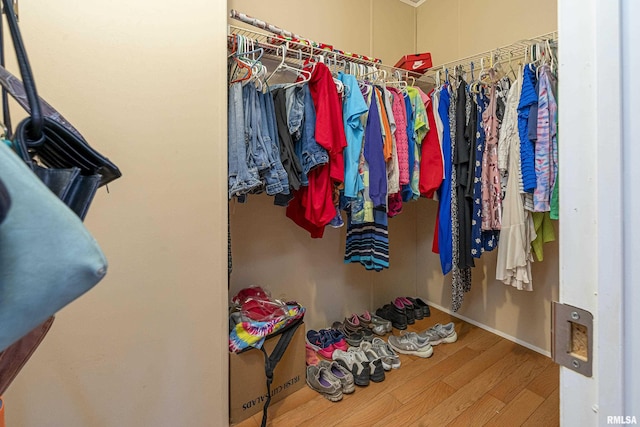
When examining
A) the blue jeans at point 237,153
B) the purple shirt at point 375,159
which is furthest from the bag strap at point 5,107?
the purple shirt at point 375,159

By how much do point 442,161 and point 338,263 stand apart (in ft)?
3.25

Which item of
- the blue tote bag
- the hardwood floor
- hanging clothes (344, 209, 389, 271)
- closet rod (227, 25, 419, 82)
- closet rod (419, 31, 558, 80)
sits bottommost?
the hardwood floor

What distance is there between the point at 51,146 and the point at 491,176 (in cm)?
182

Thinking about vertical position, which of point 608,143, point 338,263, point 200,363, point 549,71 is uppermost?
point 549,71

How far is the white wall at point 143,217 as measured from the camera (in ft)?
2.97

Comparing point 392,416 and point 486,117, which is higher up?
point 486,117

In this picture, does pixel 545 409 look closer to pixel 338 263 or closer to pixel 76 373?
pixel 338 263

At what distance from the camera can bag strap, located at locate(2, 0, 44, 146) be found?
30cm

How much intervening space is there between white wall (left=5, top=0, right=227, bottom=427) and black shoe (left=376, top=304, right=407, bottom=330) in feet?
4.56

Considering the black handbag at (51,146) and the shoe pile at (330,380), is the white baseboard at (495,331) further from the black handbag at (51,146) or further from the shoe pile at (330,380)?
the black handbag at (51,146)

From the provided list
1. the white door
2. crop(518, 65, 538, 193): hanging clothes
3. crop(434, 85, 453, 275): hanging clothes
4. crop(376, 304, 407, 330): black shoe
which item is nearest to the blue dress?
crop(434, 85, 453, 275): hanging clothes

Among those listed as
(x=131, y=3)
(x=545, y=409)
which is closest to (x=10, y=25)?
(x=131, y=3)

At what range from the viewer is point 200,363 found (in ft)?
3.79

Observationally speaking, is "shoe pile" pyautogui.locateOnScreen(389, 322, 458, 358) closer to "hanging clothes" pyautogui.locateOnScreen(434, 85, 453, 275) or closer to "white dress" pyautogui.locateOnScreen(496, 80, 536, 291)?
"hanging clothes" pyautogui.locateOnScreen(434, 85, 453, 275)
